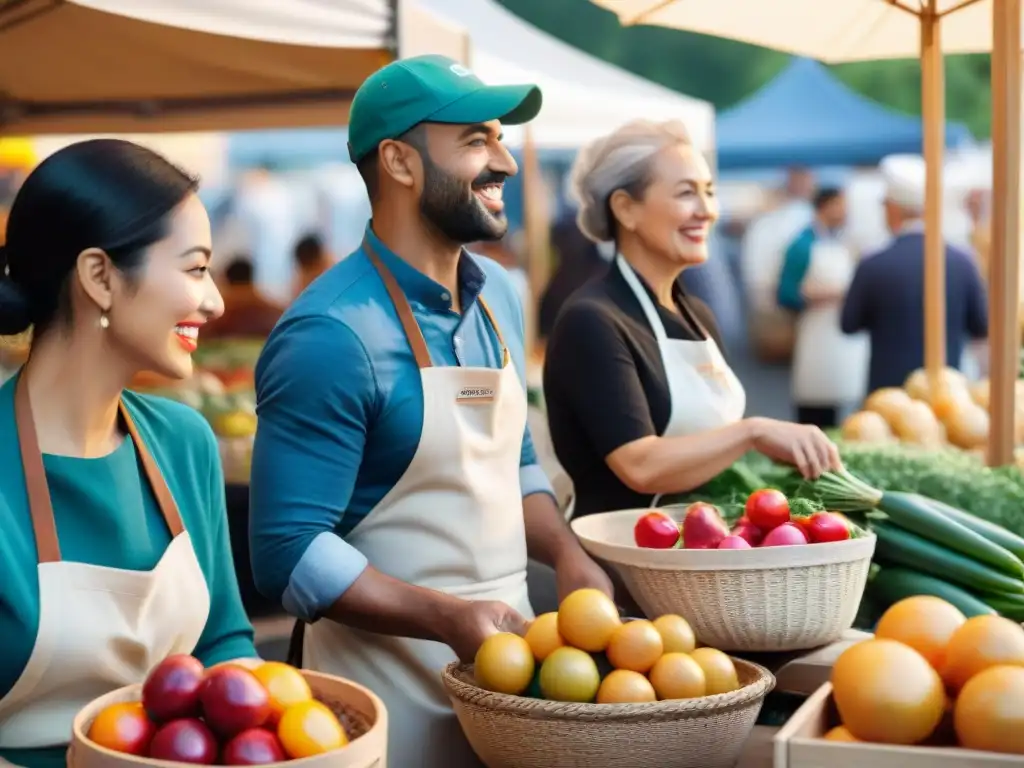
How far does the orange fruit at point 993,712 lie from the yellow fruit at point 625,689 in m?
0.41

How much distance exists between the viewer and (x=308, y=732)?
1683 millimetres

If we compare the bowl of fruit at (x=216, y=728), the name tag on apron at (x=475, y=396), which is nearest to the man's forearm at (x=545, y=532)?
the name tag on apron at (x=475, y=396)

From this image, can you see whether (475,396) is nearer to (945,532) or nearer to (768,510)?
(768,510)

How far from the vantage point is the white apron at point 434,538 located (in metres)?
2.44

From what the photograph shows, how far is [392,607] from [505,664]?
1.04 feet

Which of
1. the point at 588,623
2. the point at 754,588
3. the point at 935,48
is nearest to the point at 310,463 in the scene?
the point at 588,623

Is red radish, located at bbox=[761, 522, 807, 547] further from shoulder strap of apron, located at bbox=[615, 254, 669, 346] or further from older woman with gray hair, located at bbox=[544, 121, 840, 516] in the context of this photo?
shoulder strap of apron, located at bbox=[615, 254, 669, 346]

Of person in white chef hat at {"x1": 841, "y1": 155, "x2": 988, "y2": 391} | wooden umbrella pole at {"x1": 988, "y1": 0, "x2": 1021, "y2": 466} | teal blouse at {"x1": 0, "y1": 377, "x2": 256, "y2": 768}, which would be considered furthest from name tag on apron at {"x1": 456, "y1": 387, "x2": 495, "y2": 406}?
person in white chef hat at {"x1": 841, "y1": 155, "x2": 988, "y2": 391}

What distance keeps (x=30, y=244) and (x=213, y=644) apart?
0.71 meters

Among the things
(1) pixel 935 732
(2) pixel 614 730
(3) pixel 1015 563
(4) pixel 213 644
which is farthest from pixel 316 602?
(3) pixel 1015 563

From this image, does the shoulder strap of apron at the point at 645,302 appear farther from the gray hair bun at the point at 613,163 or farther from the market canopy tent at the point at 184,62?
the market canopy tent at the point at 184,62

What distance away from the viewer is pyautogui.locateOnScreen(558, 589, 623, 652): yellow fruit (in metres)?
2.04

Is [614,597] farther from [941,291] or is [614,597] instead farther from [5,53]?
[5,53]

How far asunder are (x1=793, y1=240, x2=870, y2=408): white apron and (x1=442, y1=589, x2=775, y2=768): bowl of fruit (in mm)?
7471
